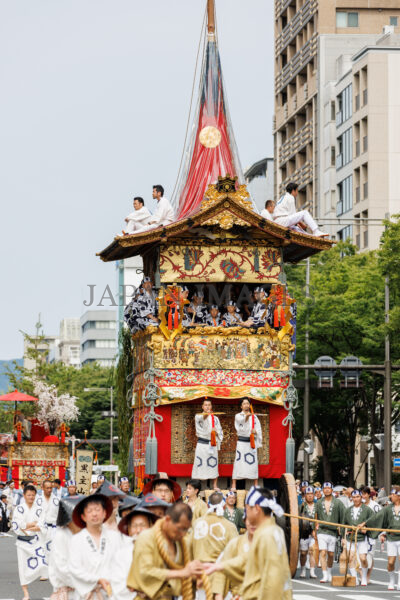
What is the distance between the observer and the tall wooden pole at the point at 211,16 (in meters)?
27.5

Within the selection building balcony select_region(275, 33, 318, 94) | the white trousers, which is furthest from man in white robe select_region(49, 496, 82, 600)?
building balcony select_region(275, 33, 318, 94)

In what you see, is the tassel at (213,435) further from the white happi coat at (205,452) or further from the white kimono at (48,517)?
the white kimono at (48,517)

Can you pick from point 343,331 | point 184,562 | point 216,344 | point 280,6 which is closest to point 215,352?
point 216,344

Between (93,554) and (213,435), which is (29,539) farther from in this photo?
(93,554)

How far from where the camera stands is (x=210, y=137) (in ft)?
86.9

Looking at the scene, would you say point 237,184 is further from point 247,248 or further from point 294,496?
point 294,496

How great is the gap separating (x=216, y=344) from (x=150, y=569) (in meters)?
15.6

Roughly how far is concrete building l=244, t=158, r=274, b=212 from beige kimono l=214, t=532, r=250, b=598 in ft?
267

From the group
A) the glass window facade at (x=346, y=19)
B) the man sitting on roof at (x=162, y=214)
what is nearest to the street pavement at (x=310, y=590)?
the man sitting on roof at (x=162, y=214)

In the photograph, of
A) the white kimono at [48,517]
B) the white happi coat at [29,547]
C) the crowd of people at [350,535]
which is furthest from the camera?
the crowd of people at [350,535]

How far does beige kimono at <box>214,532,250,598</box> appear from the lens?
10203 millimetres

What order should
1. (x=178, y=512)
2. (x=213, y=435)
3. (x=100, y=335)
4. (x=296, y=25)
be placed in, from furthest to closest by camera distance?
1. (x=100, y=335)
2. (x=296, y=25)
3. (x=213, y=435)
4. (x=178, y=512)

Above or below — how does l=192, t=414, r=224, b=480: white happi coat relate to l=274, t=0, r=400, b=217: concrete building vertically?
below

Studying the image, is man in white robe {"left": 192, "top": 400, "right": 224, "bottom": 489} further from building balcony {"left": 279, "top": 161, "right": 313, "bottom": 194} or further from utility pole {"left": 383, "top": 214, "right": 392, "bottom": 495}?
building balcony {"left": 279, "top": 161, "right": 313, "bottom": 194}
